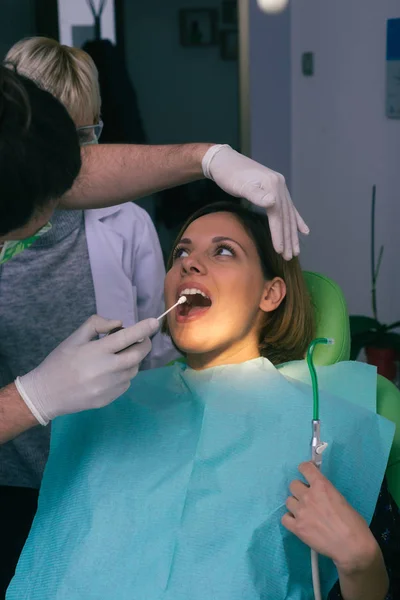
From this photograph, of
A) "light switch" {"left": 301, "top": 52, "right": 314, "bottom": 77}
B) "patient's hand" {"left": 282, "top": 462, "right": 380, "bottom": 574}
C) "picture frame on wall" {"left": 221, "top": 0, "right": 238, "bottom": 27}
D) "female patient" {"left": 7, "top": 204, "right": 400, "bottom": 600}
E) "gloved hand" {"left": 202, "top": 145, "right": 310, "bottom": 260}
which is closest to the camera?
"patient's hand" {"left": 282, "top": 462, "right": 380, "bottom": 574}

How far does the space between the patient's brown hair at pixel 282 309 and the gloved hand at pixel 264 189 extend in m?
0.15

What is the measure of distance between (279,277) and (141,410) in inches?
14.9

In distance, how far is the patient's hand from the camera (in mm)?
1141

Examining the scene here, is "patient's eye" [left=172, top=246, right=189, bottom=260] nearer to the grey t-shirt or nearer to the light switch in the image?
the grey t-shirt

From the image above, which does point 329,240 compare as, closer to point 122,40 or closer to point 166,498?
point 122,40

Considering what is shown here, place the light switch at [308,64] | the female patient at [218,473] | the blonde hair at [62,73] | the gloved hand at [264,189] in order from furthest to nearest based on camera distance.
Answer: the light switch at [308,64], the blonde hair at [62,73], the gloved hand at [264,189], the female patient at [218,473]

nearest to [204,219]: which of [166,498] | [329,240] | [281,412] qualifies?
[281,412]

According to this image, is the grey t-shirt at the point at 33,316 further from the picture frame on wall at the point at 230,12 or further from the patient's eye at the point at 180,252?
the picture frame on wall at the point at 230,12

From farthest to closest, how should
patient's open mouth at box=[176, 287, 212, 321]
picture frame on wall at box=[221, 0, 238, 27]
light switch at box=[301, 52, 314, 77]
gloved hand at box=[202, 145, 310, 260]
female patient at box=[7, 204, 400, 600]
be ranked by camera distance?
light switch at box=[301, 52, 314, 77], picture frame on wall at box=[221, 0, 238, 27], patient's open mouth at box=[176, 287, 212, 321], gloved hand at box=[202, 145, 310, 260], female patient at box=[7, 204, 400, 600]

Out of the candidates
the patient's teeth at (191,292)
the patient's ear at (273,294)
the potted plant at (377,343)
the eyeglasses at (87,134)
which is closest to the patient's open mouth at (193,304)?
the patient's teeth at (191,292)

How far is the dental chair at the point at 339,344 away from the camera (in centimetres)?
146

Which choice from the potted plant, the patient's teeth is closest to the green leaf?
the potted plant

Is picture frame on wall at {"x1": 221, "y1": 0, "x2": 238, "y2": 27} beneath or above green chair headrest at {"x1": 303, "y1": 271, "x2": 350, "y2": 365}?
above

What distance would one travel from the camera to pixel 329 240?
3.49m
